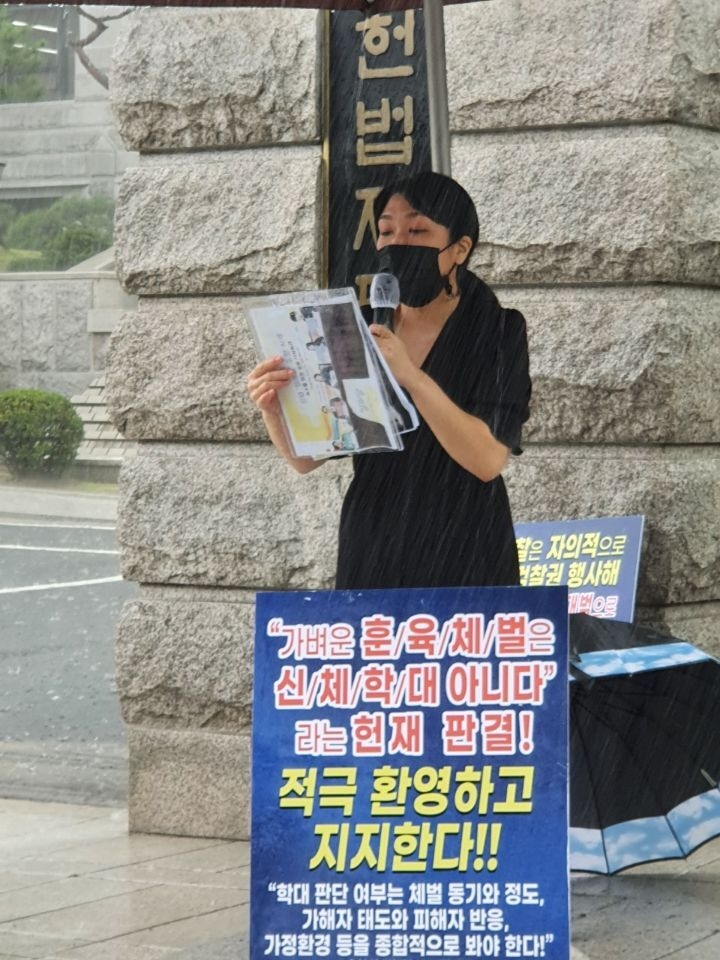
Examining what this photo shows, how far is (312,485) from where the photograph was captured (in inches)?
246

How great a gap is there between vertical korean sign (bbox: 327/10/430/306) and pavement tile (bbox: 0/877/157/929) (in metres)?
2.03

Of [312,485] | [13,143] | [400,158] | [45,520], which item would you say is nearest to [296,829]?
[312,485]

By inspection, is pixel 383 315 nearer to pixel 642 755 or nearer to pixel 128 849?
pixel 642 755

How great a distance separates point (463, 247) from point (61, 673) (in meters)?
6.90

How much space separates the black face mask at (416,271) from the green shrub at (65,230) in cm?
2695

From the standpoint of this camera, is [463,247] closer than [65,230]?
Yes

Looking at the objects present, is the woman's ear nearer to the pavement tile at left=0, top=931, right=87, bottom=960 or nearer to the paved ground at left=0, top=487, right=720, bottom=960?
the paved ground at left=0, top=487, right=720, bottom=960

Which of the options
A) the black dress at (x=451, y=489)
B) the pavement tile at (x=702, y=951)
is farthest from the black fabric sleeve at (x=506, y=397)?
the pavement tile at (x=702, y=951)

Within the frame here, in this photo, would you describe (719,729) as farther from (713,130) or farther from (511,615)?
(713,130)

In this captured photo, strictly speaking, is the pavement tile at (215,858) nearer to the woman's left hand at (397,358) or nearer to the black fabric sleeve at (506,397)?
the black fabric sleeve at (506,397)

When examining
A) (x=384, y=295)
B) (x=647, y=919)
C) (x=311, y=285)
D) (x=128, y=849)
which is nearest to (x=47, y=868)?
(x=128, y=849)

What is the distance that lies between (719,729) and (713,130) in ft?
6.75

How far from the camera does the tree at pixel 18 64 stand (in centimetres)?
3431

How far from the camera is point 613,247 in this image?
19.0 feet
